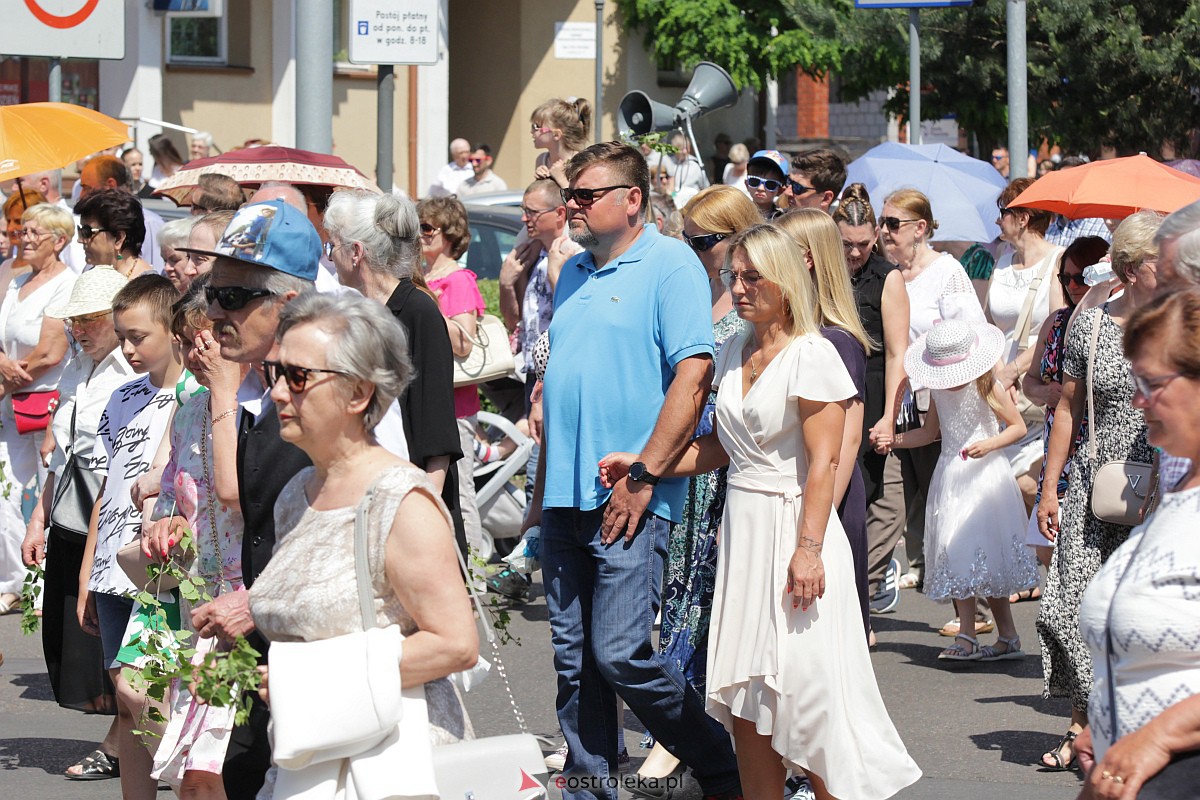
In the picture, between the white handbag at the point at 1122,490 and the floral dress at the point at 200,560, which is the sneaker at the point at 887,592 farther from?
the floral dress at the point at 200,560

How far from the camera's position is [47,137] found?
31.1 ft

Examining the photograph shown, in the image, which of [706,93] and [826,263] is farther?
[706,93]

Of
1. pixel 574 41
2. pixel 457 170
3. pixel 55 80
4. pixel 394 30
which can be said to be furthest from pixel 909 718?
pixel 574 41

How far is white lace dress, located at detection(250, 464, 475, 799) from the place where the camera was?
3414mm

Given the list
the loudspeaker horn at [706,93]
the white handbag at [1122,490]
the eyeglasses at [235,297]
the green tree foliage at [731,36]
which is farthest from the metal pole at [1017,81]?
the green tree foliage at [731,36]

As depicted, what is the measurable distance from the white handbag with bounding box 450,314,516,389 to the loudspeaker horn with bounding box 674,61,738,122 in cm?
463

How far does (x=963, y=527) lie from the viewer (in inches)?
307

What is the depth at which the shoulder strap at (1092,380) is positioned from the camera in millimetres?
5848

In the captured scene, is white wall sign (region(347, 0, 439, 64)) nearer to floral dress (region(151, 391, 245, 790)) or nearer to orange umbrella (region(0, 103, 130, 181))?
orange umbrella (region(0, 103, 130, 181))

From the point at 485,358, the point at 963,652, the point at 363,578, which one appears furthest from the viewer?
the point at 485,358

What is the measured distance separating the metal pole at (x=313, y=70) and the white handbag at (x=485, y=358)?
1.26 metres

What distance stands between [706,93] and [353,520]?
1036 cm

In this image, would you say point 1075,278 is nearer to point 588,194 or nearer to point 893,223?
point 893,223

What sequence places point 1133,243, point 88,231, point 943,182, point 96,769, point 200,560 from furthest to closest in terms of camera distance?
point 943,182 < point 88,231 < point 96,769 < point 1133,243 < point 200,560
